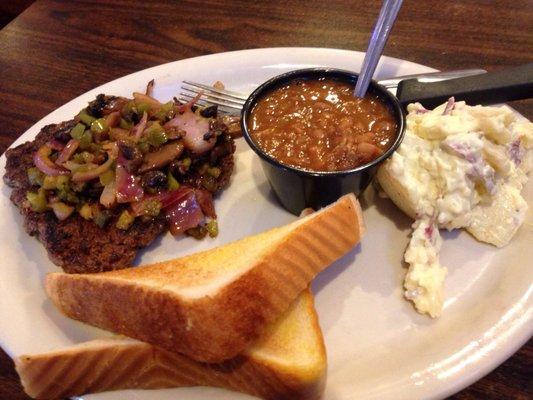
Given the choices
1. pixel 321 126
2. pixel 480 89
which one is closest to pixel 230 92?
pixel 321 126

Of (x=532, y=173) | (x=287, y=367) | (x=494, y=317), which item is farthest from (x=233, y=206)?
(x=532, y=173)

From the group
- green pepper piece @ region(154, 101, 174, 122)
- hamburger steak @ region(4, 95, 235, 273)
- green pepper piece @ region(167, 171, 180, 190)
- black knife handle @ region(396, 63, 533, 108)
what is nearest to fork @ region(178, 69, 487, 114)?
black knife handle @ region(396, 63, 533, 108)

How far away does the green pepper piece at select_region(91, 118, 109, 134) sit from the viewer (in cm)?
270

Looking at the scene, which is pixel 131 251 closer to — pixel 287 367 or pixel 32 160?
pixel 32 160

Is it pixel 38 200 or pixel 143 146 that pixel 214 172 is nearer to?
pixel 143 146

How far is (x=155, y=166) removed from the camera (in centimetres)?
260

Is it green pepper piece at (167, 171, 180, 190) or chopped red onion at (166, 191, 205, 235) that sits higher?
green pepper piece at (167, 171, 180, 190)

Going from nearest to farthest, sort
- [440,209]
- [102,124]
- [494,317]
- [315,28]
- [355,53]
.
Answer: [494,317]
[440,209]
[102,124]
[355,53]
[315,28]

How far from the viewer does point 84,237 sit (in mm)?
2510

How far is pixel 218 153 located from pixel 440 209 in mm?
1269

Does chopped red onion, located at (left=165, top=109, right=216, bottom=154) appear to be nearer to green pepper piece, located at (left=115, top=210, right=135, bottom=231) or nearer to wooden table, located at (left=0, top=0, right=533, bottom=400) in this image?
green pepper piece, located at (left=115, top=210, right=135, bottom=231)

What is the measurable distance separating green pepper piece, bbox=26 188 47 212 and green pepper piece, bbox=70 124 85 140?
35 cm

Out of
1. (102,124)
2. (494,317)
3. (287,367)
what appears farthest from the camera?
(102,124)

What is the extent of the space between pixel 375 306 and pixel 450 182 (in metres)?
0.71
